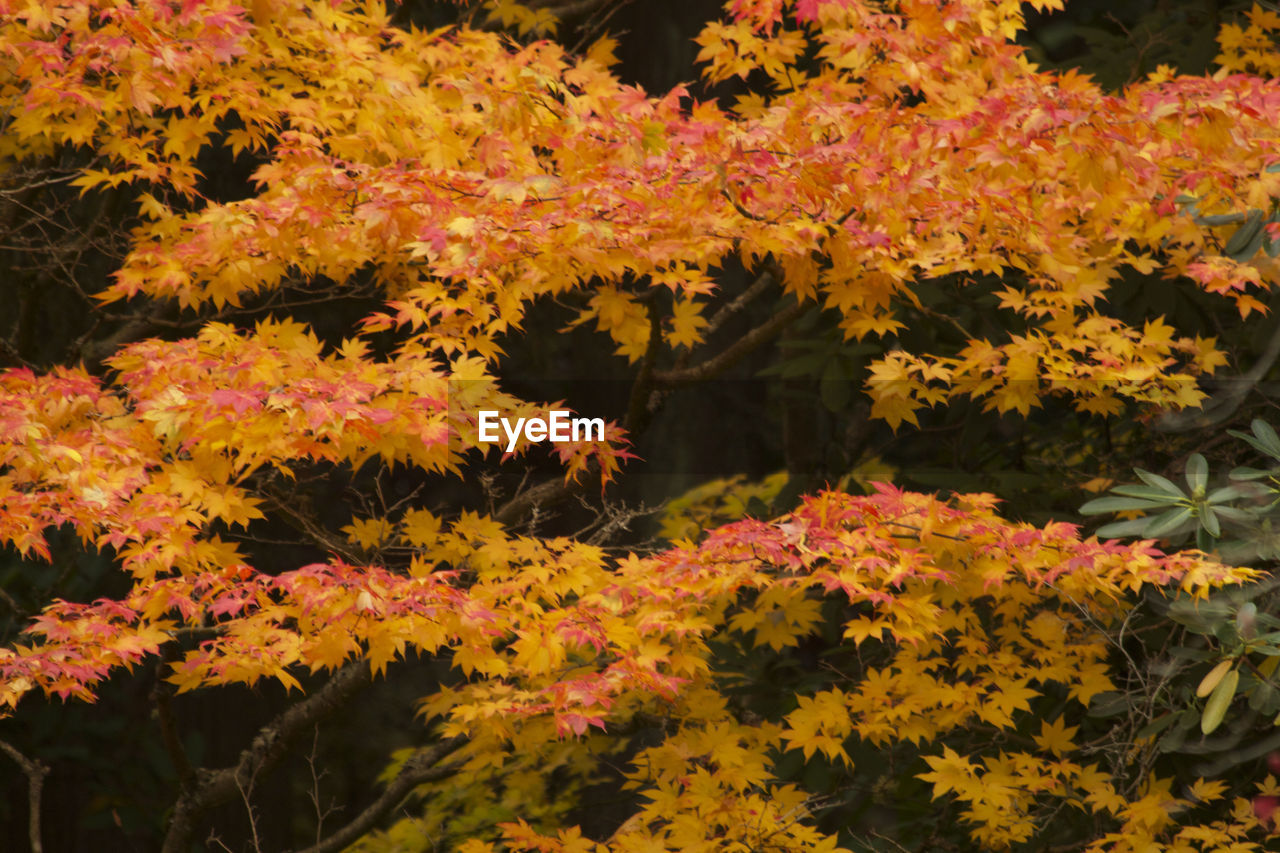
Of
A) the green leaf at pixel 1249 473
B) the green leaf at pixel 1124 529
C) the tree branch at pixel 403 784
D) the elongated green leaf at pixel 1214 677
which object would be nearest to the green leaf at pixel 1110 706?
the elongated green leaf at pixel 1214 677

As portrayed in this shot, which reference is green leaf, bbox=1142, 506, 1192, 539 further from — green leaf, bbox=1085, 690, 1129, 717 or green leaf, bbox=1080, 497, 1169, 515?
green leaf, bbox=1085, 690, 1129, 717

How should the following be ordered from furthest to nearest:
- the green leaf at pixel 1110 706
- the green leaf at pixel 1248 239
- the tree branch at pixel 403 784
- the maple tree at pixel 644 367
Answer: the tree branch at pixel 403 784 → the green leaf at pixel 1110 706 → the green leaf at pixel 1248 239 → the maple tree at pixel 644 367

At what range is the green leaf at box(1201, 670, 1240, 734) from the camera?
11.6 feet

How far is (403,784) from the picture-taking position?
5039 millimetres

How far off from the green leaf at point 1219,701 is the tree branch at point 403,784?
2.91 metres

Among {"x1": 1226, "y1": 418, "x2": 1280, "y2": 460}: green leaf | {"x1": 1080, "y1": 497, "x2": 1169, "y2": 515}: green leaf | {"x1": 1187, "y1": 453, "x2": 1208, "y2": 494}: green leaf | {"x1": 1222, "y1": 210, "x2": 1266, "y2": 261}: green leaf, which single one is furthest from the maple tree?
{"x1": 1226, "y1": 418, "x2": 1280, "y2": 460}: green leaf

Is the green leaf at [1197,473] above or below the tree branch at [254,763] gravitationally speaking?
above

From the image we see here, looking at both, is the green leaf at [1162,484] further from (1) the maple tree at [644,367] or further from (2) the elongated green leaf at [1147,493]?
(1) the maple tree at [644,367]

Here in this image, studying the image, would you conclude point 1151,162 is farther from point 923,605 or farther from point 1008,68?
point 923,605

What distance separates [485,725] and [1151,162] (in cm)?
290

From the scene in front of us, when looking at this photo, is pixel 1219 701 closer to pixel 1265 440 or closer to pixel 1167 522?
pixel 1167 522

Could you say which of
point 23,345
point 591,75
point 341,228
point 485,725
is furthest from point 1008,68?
point 23,345

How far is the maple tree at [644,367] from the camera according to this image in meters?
3.48

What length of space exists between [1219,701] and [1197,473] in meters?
0.70
